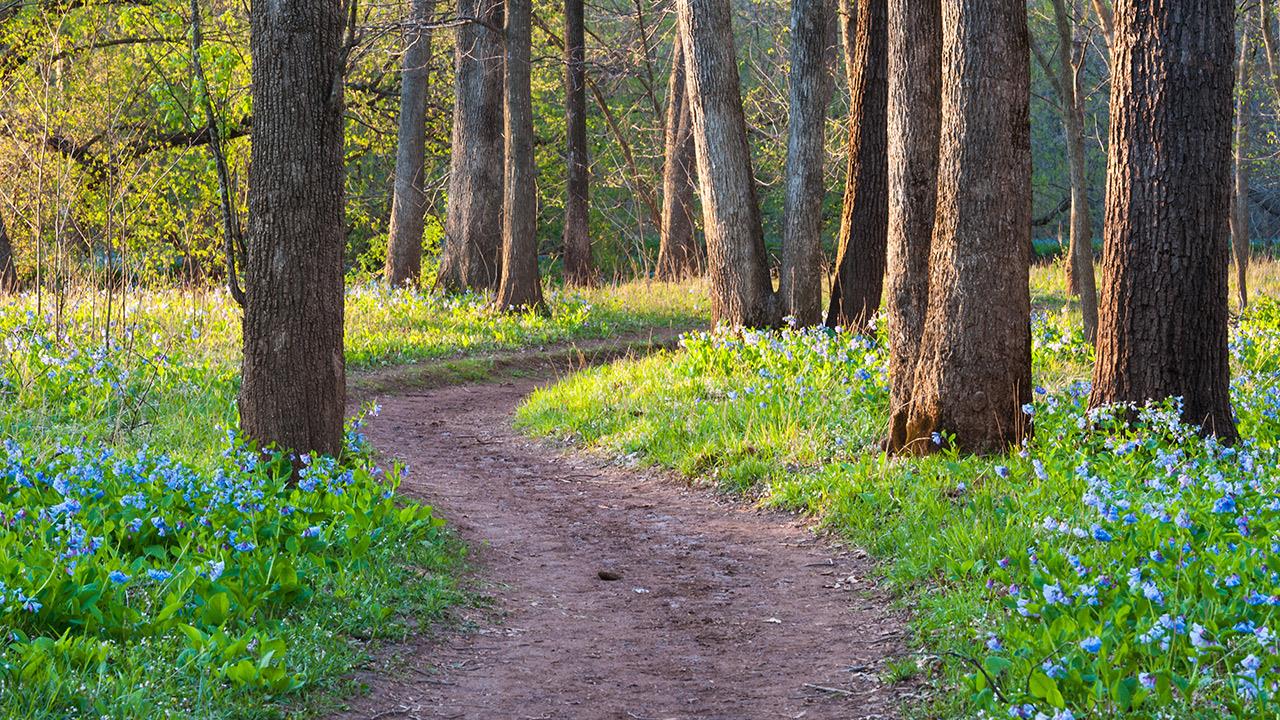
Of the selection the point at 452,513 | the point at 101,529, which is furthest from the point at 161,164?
the point at 101,529

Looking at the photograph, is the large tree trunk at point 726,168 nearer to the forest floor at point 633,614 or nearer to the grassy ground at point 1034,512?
the grassy ground at point 1034,512

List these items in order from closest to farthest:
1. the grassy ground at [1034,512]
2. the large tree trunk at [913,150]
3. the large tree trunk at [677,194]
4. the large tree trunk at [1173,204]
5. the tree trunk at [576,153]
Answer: the grassy ground at [1034,512]
the large tree trunk at [1173,204]
the large tree trunk at [913,150]
the tree trunk at [576,153]
the large tree trunk at [677,194]

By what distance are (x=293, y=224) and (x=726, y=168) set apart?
20.8 ft

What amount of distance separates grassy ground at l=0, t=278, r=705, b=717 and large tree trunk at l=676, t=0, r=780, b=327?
17.1ft

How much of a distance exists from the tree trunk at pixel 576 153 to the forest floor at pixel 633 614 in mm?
13107

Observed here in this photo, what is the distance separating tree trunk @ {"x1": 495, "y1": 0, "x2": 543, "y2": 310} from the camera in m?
16.7

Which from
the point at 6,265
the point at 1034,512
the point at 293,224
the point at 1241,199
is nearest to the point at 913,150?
the point at 1034,512

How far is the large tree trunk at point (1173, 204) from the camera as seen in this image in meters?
6.41

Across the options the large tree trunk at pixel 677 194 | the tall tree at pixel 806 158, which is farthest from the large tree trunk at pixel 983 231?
the large tree trunk at pixel 677 194

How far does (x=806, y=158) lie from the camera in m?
12.3

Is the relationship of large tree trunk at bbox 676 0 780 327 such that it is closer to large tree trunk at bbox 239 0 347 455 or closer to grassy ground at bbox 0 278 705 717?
Result: grassy ground at bbox 0 278 705 717

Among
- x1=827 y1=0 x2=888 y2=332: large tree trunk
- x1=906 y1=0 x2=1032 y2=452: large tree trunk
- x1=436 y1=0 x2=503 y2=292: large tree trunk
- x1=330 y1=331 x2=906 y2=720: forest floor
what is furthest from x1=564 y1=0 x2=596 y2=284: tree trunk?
x1=906 y1=0 x2=1032 y2=452: large tree trunk

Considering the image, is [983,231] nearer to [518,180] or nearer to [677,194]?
[518,180]

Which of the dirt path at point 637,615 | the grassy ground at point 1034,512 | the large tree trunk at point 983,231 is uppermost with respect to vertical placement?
the large tree trunk at point 983,231
